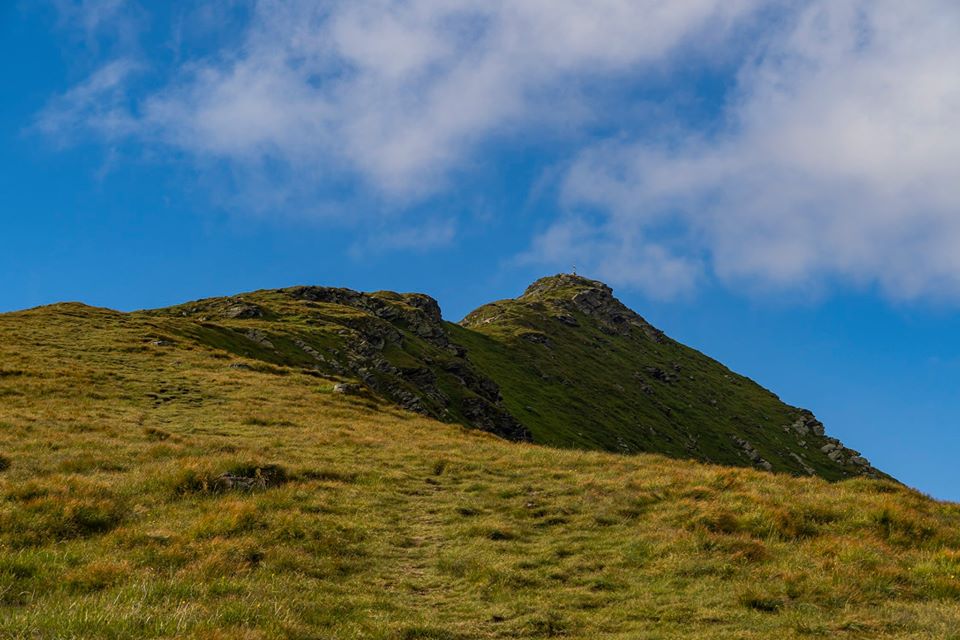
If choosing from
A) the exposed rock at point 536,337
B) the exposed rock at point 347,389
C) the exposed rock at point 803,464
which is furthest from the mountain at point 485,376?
the exposed rock at point 347,389

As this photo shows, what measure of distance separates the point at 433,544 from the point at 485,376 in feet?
313

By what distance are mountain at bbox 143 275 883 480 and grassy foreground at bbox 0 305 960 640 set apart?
2688cm

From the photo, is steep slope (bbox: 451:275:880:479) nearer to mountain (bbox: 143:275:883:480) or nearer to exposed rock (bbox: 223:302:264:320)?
mountain (bbox: 143:275:883:480)

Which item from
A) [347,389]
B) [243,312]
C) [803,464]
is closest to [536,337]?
[803,464]

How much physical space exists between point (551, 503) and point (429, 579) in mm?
7274

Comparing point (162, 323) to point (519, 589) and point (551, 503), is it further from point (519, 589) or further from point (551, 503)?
point (519, 589)

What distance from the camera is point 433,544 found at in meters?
16.8

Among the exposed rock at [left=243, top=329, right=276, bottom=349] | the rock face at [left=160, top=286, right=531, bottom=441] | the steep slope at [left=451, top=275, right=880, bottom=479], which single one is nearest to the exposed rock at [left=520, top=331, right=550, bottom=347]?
the steep slope at [left=451, top=275, right=880, bottom=479]

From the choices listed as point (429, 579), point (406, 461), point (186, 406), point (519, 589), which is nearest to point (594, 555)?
point (519, 589)

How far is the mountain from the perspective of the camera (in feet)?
234

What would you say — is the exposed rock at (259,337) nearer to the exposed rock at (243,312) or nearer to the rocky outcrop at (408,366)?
the rocky outcrop at (408,366)

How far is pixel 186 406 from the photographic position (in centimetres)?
3747

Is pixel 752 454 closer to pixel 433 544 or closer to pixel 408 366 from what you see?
pixel 408 366

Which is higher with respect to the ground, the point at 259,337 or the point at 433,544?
the point at 259,337
